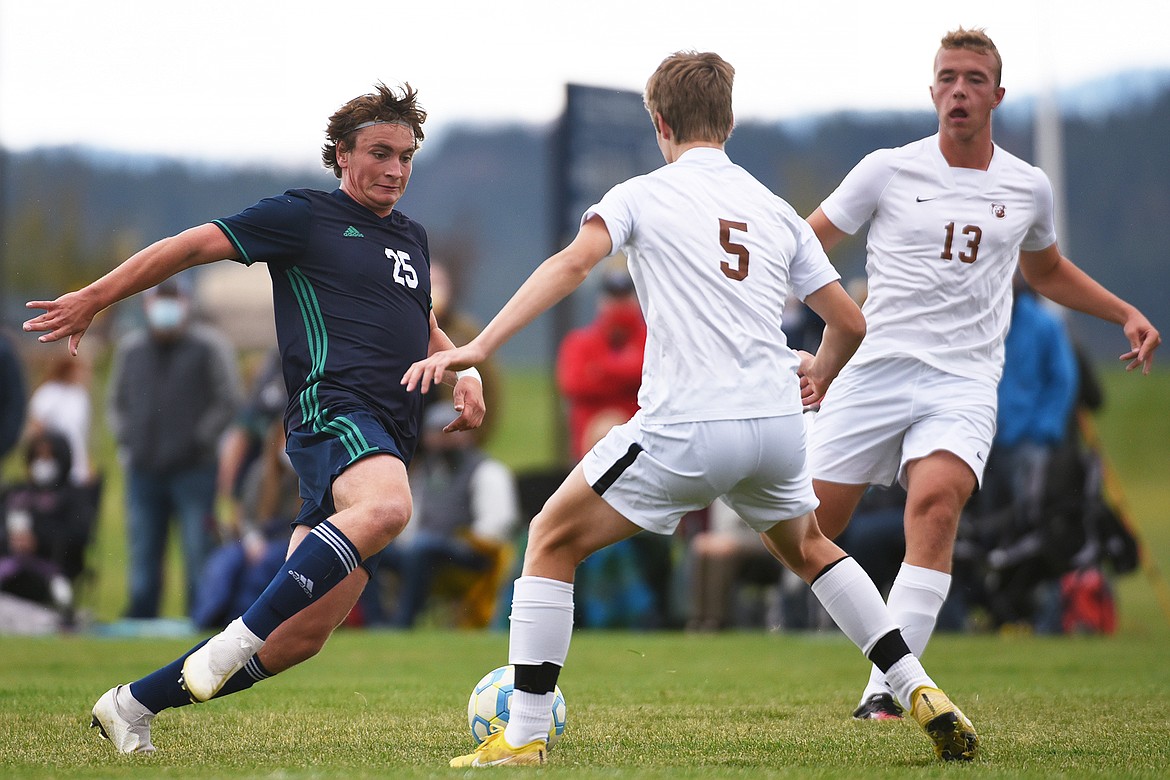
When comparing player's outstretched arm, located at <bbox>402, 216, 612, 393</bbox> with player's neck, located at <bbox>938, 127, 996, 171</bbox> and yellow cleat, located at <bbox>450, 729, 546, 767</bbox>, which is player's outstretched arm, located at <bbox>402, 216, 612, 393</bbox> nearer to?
yellow cleat, located at <bbox>450, 729, 546, 767</bbox>

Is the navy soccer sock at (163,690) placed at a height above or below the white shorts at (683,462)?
below

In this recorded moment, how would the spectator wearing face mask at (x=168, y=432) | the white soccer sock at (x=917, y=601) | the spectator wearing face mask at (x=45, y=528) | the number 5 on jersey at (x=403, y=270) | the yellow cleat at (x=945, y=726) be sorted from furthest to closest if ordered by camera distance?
the spectator wearing face mask at (x=168, y=432)
the spectator wearing face mask at (x=45, y=528)
the white soccer sock at (x=917, y=601)
the number 5 on jersey at (x=403, y=270)
the yellow cleat at (x=945, y=726)

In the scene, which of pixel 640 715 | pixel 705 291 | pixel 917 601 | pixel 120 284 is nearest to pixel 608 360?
pixel 640 715

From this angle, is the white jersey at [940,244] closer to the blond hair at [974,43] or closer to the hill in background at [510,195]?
the blond hair at [974,43]

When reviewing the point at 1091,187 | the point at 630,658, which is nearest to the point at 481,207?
the point at 1091,187

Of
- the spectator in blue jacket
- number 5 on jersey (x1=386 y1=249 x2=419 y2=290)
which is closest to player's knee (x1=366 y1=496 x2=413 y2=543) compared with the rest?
number 5 on jersey (x1=386 y1=249 x2=419 y2=290)

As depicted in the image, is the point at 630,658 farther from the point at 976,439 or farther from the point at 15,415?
the point at 15,415

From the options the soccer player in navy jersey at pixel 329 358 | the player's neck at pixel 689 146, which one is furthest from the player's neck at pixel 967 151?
the soccer player in navy jersey at pixel 329 358

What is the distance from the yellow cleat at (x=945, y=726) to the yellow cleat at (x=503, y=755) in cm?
123

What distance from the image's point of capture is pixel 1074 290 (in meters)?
6.44

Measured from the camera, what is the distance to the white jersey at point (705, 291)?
4.60 meters

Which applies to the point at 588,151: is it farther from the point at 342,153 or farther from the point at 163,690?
Answer: the point at 163,690

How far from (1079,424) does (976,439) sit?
685cm

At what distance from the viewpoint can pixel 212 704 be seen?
6508 millimetres
